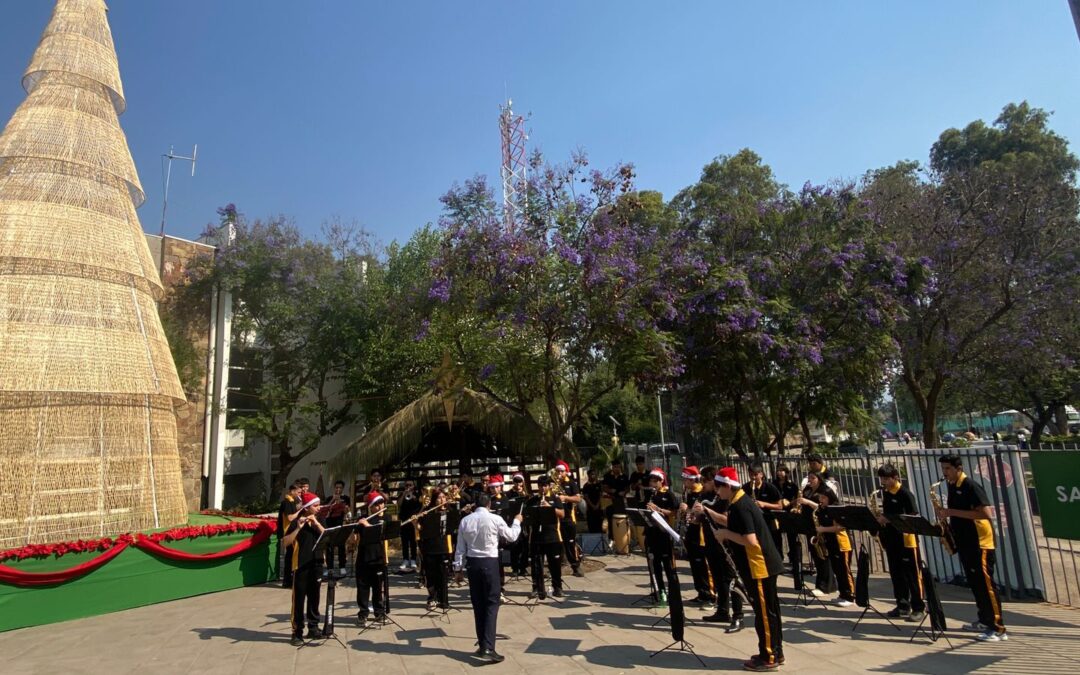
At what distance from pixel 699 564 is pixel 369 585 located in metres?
4.71

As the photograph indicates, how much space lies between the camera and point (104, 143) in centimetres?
1279

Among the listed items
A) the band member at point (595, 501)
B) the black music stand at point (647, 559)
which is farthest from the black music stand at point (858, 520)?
the band member at point (595, 501)

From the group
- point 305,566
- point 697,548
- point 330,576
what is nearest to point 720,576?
point 697,548

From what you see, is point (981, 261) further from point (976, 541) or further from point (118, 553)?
point (118, 553)

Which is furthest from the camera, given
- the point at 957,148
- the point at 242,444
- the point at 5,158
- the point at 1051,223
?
the point at 957,148

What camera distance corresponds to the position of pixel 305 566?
756 cm

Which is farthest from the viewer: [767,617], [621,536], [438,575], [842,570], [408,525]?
[621,536]

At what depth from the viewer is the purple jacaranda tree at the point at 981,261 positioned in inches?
666

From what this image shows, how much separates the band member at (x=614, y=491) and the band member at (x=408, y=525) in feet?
14.3

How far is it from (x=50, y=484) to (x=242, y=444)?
52.5ft

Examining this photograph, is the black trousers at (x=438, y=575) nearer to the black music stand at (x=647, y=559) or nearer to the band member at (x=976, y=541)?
the black music stand at (x=647, y=559)

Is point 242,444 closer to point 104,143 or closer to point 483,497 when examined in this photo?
point 104,143

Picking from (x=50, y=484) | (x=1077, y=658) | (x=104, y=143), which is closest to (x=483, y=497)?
(x=1077, y=658)

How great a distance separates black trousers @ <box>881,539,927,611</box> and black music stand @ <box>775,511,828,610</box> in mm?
976
